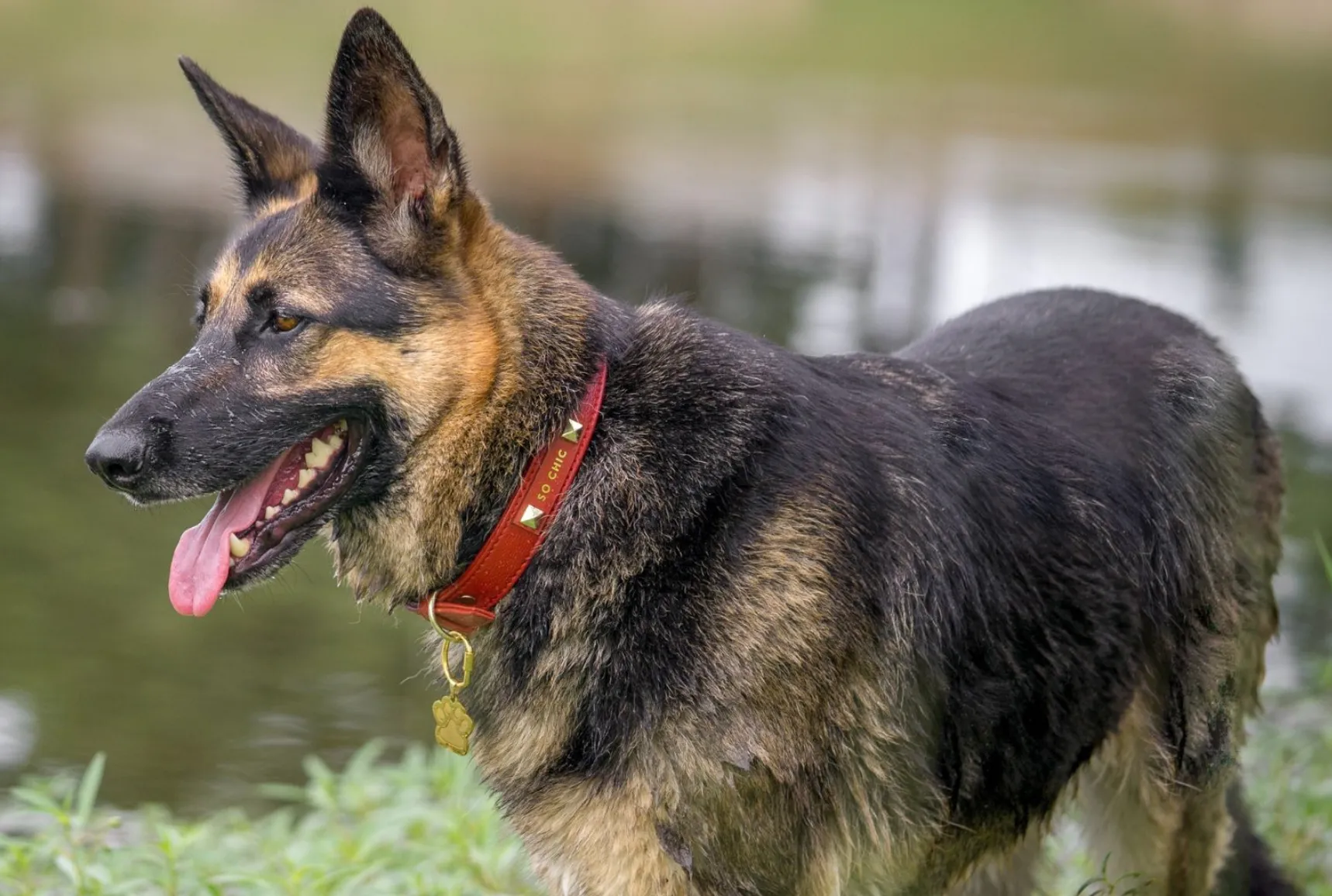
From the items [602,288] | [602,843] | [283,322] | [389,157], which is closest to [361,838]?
[602,843]

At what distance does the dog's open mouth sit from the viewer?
3480mm

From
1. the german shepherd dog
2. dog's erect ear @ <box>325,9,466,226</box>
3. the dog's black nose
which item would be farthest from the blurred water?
the dog's black nose

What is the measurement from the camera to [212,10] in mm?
23453

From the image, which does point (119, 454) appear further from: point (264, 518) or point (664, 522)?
point (664, 522)

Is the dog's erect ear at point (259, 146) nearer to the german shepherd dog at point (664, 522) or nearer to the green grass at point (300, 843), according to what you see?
the german shepherd dog at point (664, 522)

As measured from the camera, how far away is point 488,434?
139 inches

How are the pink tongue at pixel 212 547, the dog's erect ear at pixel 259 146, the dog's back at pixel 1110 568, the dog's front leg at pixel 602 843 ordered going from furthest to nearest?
the dog's erect ear at pixel 259 146 → the dog's back at pixel 1110 568 → the pink tongue at pixel 212 547 → the dog's front leg at pixel 602 843

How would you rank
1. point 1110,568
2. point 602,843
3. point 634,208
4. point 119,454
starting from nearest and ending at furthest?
point 602,843 < point 119,454 < point 1110,568 < point 634,208

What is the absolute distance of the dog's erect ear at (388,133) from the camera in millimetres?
3432

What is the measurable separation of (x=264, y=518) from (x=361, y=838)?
6.04 feet

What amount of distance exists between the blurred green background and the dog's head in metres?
0.71

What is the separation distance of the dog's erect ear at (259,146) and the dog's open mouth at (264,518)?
0.73 metres

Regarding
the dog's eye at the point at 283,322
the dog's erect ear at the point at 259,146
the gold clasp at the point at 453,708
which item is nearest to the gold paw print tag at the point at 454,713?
the gold clasp at the point at 453,708

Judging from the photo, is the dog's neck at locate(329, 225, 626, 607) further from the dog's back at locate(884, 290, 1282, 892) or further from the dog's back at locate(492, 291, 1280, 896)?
the dog's back at locate(884, 290, 1282, 892)
